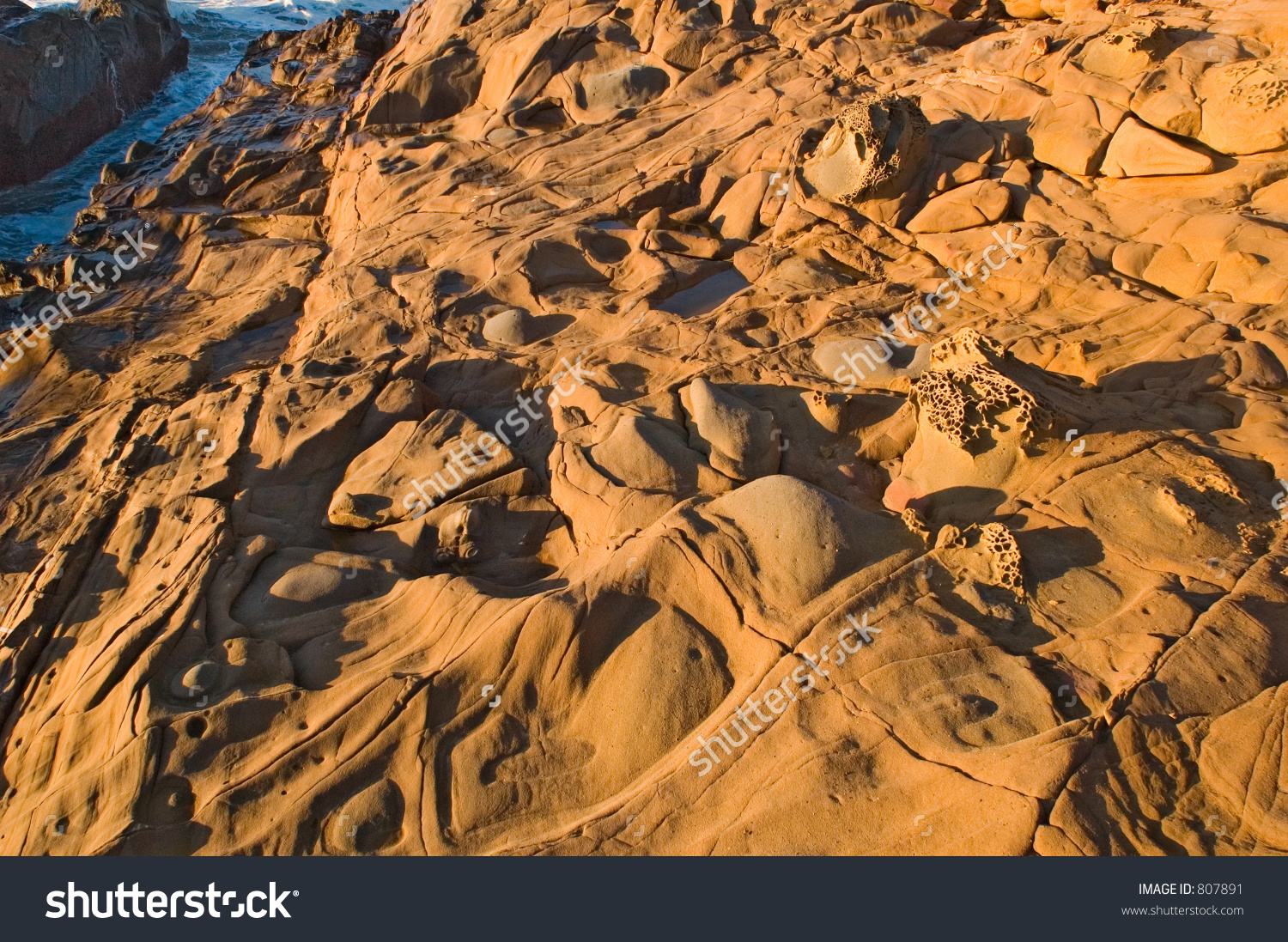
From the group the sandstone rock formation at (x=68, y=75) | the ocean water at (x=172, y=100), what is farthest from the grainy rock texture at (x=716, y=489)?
the sandstone rock formation at (x=68, y=75)

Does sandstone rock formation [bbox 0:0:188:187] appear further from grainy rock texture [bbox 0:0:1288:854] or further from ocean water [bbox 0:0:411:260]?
grainy rock texture [bbox 0:0:1288:854]

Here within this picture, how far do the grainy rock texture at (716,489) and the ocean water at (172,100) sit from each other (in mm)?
3101

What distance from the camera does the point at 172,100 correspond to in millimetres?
15305

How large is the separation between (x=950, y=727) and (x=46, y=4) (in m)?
27.1

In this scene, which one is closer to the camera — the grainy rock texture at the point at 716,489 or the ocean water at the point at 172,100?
the grainy rock texture at the point at 716,489

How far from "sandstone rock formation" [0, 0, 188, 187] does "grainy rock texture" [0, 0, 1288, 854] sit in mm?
5249

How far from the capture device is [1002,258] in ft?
20.8

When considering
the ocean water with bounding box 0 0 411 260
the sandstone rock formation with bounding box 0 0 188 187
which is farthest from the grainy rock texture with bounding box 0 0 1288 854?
the sandstone rock formation with bounding box 0 0 188 187

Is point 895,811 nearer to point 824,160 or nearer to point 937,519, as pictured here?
point 937,519

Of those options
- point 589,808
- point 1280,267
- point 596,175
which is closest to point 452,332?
point 596,175

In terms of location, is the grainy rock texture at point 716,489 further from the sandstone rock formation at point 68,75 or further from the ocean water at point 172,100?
the sandstone rock formation at point 68,75

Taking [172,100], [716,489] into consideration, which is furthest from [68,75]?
[716,489]

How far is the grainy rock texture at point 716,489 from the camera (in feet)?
10.3

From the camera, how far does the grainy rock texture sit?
315 cm
